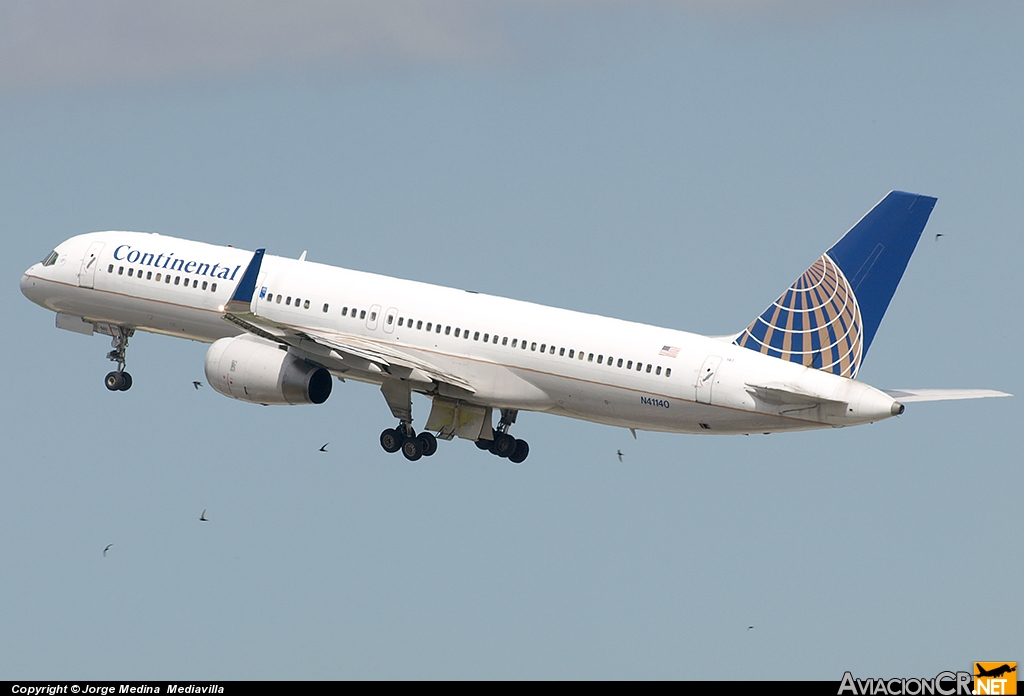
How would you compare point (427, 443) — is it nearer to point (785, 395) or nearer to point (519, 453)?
point (519, 453)

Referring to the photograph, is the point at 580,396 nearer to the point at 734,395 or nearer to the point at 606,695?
the point at 734,395

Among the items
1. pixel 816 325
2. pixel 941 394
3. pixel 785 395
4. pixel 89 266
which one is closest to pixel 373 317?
pixel 89 266

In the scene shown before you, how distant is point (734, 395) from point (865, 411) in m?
3.96

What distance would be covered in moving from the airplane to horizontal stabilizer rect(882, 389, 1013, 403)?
7 cm

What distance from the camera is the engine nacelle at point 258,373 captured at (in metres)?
61.5

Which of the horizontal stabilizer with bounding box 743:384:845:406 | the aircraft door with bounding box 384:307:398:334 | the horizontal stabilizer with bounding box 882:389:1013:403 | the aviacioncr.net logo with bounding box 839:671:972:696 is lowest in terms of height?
the aviacioncr.net logo with bounding box 839:671:972:696

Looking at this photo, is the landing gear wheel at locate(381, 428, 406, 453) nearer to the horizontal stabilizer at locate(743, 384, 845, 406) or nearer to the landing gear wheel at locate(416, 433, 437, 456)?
the landing gear wheel at locate(416, 433, 437, 456)

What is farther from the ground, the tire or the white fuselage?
the white fuselage

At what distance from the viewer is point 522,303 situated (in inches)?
2448

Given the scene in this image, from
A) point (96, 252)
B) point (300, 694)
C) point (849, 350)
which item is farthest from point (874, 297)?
point (96, 252)

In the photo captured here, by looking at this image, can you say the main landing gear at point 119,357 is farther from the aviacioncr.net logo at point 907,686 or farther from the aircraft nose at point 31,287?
the aviacioncr.net logo at point 907,686

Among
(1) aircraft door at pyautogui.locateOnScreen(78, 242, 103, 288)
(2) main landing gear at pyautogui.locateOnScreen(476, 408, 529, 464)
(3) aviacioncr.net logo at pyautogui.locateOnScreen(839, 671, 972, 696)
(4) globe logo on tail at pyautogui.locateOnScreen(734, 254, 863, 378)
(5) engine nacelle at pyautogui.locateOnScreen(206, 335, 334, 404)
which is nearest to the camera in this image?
(3) aviacioncr.net logo at pyautogui.locateOnScreen(839, 671, 972, 696)

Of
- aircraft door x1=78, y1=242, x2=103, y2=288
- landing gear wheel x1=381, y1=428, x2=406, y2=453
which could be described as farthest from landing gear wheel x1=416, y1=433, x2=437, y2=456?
aircraft door x1=78, y1=242, x2=103, y2=288

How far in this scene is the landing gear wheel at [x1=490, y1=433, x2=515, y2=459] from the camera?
66.6m
